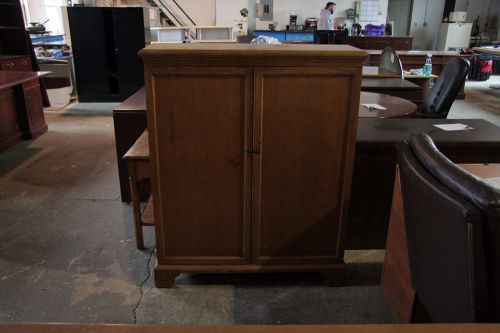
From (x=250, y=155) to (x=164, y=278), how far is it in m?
0.82

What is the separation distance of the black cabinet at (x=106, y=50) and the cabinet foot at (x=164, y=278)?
5.16m

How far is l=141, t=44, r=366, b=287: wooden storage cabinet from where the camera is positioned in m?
1.83

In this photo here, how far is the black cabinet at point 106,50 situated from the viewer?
6.56 m

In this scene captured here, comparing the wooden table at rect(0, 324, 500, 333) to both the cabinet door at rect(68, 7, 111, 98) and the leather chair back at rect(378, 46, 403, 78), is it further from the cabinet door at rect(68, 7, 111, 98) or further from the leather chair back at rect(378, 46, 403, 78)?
the cabinet door at rect(68, 7, 111, 98)

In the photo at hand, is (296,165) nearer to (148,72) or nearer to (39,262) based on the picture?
(148,72)

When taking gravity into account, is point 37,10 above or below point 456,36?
above

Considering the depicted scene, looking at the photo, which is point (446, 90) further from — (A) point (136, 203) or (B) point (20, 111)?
(B) point (20, 111)

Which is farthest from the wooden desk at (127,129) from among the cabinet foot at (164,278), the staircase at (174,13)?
the staircase at (174,13)

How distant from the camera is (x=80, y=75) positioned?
6762 mm

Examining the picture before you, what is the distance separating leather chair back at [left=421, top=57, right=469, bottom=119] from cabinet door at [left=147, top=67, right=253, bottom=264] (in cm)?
235

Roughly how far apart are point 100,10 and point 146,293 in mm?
5711

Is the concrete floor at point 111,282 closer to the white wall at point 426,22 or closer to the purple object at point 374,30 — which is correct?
the purple object at point 374,30

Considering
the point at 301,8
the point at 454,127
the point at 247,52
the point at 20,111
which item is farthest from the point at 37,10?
the point at 454,127

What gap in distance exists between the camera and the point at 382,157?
2.31 metres
